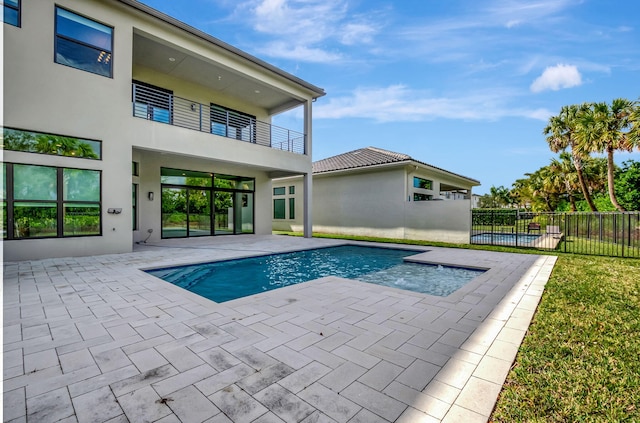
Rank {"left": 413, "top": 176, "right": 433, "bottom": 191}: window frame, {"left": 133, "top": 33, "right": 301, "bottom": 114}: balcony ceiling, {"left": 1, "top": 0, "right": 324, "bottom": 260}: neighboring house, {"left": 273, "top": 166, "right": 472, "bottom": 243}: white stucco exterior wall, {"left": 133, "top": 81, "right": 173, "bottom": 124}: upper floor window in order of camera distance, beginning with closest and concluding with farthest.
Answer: {"left": 1, "top": 0, "right": 324, "bottom": 260}: neighboring house, {"left": 133, "top": 33, "right": 301, "bottom": 114}: balcony ceiling, {"left": 133, "top": 81, "right": 173, "bottom": 124}: upper floor window, {"left": 273, "top": 166, "right": 472, "bottom": 243}: white stucco exterior wall, {"left": 413, "top": 176, "right": 433, "bottom": 191}: window frame

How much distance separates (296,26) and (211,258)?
33.6 ft

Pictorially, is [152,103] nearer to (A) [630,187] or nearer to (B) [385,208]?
(B) [385,208]

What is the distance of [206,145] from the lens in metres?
10.7

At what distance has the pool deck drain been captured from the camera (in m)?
2.00

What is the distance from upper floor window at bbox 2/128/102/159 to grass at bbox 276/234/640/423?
10.4 meters

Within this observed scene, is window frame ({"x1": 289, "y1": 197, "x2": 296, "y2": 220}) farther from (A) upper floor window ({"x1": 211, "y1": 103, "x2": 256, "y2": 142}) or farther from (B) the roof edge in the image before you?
(B) the roof edge

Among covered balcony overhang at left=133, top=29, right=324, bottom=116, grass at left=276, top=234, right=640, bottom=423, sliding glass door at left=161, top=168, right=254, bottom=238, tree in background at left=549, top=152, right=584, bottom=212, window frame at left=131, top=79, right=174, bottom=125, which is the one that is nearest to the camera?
grass at left=276, top=234, right=640, bottom=423

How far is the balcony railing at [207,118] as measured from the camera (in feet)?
36.7

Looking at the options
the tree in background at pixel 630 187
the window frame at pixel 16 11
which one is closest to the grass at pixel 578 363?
the window frame at pixel 16 11

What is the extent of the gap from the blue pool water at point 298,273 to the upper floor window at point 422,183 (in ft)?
22.9

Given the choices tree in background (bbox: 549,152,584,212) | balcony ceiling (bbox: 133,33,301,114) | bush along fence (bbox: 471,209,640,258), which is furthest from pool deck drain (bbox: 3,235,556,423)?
tree in background (bbox: 549,152,584,212)

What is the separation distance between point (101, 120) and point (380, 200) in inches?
472

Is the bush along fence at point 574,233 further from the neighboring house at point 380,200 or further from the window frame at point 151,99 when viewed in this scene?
the window frame at point 151,99

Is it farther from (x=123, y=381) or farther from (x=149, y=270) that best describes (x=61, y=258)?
(x=123, y=381)
